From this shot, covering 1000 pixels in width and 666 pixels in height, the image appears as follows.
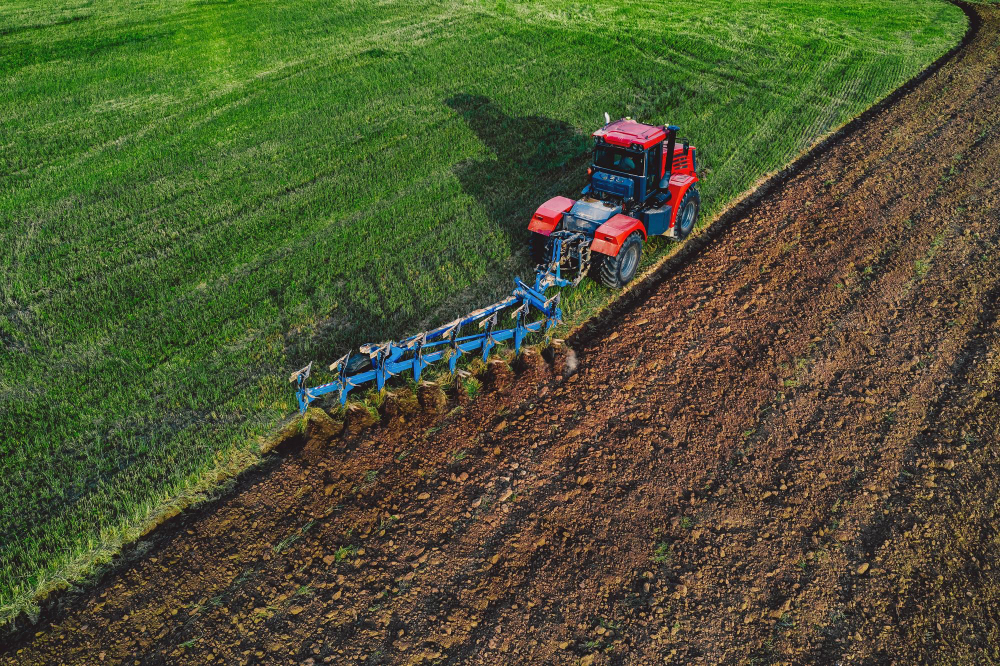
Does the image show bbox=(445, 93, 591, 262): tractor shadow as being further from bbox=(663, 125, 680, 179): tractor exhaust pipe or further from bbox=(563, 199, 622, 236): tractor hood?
bbox=(663, 125, 680, 179): tractor exhaust pipe

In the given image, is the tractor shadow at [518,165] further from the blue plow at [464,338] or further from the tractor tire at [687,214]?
the tractor tire at [687,214]

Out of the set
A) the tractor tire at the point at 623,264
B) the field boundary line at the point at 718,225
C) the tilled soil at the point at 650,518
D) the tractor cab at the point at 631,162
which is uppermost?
the tractor cab at the point at 631,162

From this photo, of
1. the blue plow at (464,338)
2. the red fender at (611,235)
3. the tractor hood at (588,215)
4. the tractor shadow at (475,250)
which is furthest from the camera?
the tractor hood at (588,215)

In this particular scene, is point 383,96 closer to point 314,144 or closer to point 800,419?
point 314,144

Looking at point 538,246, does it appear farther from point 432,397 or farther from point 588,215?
point 432,397

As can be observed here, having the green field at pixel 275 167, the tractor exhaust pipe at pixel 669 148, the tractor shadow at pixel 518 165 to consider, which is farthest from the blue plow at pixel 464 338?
the tractor exhaust pipe at pixel 669 148

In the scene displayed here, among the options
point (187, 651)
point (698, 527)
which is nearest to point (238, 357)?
point (187, 651)
